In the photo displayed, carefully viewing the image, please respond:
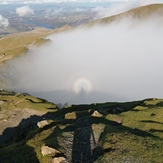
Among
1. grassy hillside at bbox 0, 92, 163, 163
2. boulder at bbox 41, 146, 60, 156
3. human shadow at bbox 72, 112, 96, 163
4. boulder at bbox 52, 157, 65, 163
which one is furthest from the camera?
boulder at bbox 41, 146, 60, 156

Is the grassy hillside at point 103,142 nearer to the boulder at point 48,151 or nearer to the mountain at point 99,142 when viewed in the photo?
the mountain at point 99,142

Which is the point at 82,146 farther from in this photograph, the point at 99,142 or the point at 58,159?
the point at 58,159

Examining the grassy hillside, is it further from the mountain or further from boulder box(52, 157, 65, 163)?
boulder box(52, 157, 65, 163)

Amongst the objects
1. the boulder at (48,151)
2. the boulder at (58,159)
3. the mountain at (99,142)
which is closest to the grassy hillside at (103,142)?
the mountain at (99,142)

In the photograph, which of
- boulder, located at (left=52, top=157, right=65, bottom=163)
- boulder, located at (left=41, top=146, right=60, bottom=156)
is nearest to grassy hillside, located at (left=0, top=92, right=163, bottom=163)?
boulder, located at (left=41, top=146, right=60, bottom=156)

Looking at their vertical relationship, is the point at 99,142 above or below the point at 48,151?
→ above

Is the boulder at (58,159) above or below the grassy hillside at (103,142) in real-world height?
below

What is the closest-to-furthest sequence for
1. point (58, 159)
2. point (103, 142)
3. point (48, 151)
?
1. point (58, 159)
2. point (48, 151)
3. point (103, 142)

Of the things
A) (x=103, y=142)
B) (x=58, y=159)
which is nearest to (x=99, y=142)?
(x=103, y=142)

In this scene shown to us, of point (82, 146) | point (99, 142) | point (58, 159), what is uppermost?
point (99, 142)

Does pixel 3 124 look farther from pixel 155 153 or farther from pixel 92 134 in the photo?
pixel 155 153

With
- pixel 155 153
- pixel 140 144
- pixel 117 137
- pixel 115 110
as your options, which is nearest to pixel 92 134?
pixel 117 137

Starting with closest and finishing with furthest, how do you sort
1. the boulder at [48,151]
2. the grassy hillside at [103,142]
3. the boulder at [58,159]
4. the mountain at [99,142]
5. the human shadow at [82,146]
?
the boulder at [58,159], the mountain at [99,142], the grassy hillside at [103,142], the human shadow at [82,146], the boulder at [48,151]
